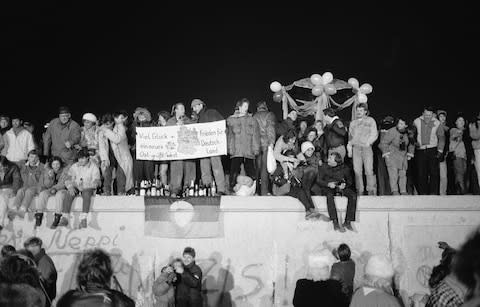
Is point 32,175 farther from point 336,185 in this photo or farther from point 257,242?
point 336,185

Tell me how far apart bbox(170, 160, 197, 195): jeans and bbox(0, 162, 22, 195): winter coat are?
118 inches

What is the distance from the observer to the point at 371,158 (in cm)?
1105

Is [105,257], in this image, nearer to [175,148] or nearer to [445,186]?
[175,148]

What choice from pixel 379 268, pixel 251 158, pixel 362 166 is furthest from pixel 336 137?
pixel 379 268

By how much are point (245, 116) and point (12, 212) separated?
15.8ft

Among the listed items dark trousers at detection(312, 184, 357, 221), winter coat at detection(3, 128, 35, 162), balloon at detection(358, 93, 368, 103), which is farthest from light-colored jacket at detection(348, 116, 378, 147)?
winter coat at detection(3, 128, 35, 162)

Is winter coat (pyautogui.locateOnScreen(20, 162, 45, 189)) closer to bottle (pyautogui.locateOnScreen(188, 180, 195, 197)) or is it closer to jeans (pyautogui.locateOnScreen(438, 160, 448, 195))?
bottle (pyautogui.locateOnScreen(188, 180, 195, 197))

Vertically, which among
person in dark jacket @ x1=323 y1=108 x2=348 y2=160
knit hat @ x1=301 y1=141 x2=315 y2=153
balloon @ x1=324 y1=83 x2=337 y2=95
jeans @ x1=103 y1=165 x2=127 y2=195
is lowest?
jeans @ x1=103 y1=165 x2=127 y2=195

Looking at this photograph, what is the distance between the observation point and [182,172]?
36.8 ft

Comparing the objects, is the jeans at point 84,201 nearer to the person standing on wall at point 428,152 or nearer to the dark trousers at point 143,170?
the dark trousers at point 143,170

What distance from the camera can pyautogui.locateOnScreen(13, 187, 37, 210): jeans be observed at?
33.6 ft

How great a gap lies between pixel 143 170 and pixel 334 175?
3.94 m

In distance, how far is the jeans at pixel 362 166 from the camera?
10977mm

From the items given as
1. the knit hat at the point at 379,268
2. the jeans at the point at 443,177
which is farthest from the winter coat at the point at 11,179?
the jeans at the point at 443,177
